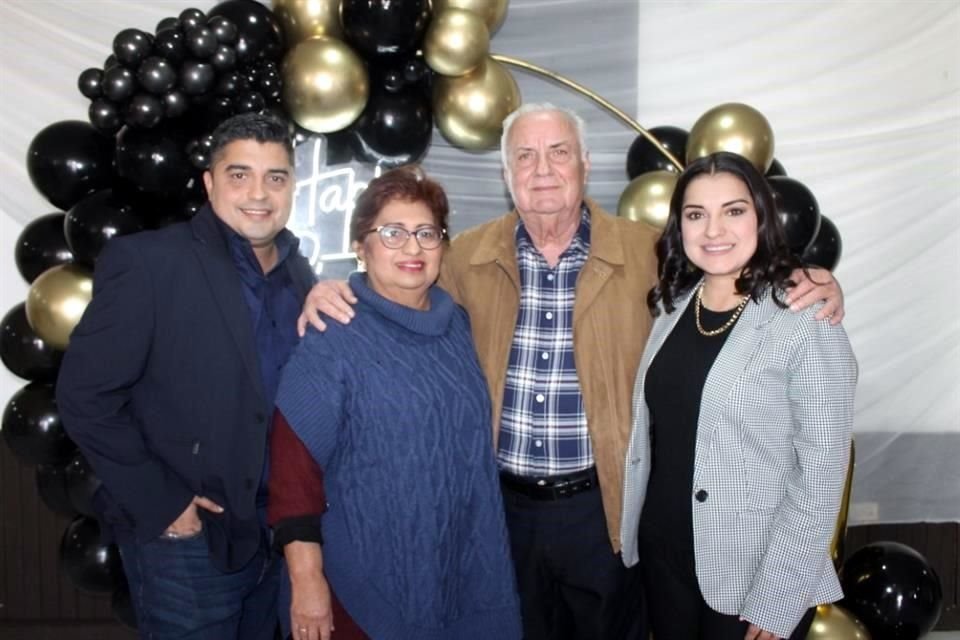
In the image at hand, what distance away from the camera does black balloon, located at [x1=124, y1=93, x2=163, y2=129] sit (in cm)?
205

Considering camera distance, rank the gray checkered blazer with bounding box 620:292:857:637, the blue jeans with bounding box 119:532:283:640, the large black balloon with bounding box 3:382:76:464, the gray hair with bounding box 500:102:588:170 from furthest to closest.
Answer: the large black balloon with bounding box 3:382:76:464
the gray hair with bounding box 500:102:588:170
the blue jeans with bounding box 119:532:283:640
the gray checkered blazer with bounding box 620:292:857:637

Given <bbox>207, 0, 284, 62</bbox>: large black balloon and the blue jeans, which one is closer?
the blue jeans

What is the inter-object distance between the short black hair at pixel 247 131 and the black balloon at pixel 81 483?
996 millimetres

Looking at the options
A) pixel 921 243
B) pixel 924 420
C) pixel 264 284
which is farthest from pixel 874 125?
pixel 264 284

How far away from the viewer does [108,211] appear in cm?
217

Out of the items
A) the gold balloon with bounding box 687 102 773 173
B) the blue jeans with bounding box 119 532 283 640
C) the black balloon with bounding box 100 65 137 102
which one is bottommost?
the blue jeans with bounding box 119 532 283 640

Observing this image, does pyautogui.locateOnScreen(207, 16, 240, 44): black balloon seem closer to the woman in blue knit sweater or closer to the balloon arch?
the balloon arch

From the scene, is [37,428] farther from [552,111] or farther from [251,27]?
[552,111]

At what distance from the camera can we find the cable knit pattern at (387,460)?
1484 millimetres

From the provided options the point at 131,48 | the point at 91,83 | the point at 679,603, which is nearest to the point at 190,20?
the point at 131,48

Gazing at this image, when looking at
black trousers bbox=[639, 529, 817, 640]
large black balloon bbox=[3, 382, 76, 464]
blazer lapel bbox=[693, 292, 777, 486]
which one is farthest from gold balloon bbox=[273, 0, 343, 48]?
black trousers bbox=[639, 529, 817, 640]

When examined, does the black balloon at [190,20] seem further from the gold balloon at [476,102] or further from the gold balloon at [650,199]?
the gold balloon at [650,199]

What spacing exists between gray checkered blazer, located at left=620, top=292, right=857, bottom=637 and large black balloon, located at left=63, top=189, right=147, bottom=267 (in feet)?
5.15

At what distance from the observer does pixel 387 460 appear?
4.87 feet
